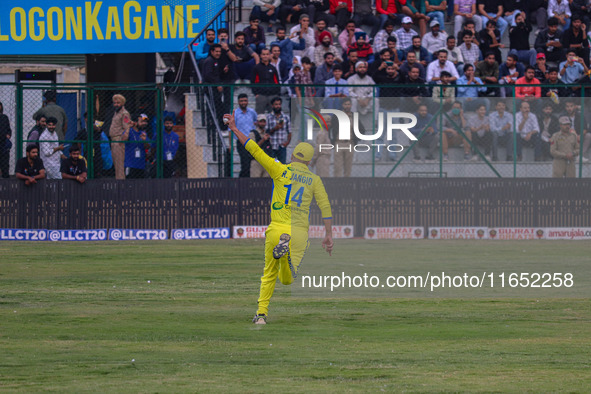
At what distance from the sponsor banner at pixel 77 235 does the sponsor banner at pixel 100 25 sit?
18.6ft

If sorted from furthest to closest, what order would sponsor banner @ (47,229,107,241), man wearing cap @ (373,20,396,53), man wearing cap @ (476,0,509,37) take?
man wearing cap @ (476,0,509,37) < man wearing cap @ (373,20,396,53) < sponsor banner @ (47,229,107,241)

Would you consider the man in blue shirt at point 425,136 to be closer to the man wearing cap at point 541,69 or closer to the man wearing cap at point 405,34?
the man wearing cap at point 405,34

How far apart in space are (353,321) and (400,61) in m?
14.5

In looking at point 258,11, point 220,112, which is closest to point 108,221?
point 220,112

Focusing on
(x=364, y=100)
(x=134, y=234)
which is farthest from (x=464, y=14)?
(x=134, y=234)

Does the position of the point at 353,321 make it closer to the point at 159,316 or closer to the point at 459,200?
the point at 159,316

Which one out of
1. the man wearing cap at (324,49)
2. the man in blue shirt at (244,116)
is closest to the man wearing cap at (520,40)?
the man wearing cap at (324,49)

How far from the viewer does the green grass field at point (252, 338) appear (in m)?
8.55

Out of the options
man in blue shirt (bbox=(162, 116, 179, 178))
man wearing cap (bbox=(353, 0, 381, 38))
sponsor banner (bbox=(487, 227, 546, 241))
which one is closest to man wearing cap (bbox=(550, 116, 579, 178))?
sponsor banner (bbox=(487, 227, 546, 241))

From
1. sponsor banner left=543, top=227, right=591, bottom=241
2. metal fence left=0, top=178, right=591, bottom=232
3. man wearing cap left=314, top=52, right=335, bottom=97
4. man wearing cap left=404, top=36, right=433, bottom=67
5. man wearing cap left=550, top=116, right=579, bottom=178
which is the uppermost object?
man wearing cap left=404, top=36, right=433, bottom=67

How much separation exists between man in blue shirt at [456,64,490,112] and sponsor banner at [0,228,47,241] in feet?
32.8

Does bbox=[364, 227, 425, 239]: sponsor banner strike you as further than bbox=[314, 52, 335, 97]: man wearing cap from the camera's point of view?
No

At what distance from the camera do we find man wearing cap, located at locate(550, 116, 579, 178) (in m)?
23.2

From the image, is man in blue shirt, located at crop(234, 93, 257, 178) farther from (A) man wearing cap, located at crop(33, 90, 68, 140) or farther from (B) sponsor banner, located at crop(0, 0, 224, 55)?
(A) man wearing cap, located at crop(33, 90, 68, 140)
